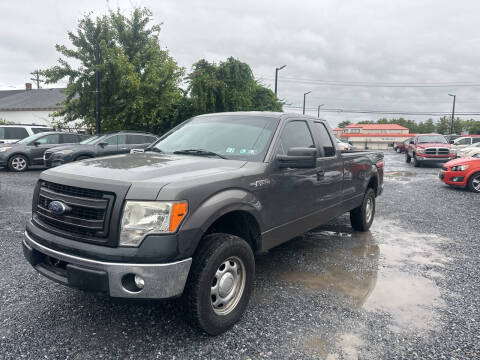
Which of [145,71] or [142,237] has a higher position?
[145,71]

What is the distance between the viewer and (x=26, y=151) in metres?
13.6

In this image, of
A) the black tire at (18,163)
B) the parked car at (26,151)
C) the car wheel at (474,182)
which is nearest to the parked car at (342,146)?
the car wheel at (474,182)

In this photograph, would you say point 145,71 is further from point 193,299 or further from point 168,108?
point 193,299

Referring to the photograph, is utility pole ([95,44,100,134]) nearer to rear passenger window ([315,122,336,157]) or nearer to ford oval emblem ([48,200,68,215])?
rear passenger window ([315,122,336,157])

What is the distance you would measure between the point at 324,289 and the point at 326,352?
1.16 m

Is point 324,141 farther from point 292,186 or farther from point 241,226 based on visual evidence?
point 241,226

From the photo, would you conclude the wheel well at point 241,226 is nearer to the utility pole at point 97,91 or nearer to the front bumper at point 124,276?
the front bumper at point 124,276

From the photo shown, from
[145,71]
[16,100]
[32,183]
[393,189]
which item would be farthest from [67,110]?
[16,100]

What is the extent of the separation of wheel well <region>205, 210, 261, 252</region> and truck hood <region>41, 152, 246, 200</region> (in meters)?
0.44

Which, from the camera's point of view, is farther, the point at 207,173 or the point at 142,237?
the point at 207,173

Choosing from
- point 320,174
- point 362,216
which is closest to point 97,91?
point 362,216

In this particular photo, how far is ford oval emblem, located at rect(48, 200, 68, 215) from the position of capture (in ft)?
8.73

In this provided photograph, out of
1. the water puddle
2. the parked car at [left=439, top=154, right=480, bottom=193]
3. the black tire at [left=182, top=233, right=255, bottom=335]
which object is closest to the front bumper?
the black tire at [left=182, top=233, right=255, bottom=335]

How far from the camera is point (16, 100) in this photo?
43219mm
